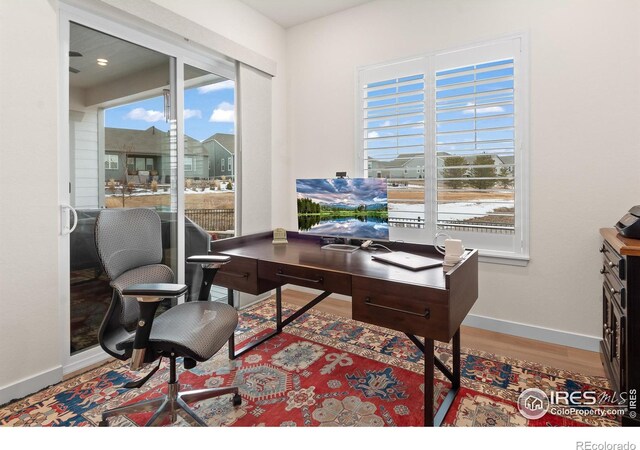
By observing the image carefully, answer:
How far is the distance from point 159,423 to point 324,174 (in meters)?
2.70

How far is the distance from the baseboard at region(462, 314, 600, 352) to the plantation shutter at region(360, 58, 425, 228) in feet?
3.26

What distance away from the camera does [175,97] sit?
2.97 meters

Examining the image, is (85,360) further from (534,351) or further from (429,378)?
(534,351)

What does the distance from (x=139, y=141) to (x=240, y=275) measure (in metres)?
1.40

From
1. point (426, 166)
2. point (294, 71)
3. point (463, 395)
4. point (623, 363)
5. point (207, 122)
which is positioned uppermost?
point (294, 71)

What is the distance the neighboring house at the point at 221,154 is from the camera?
3.36 metres

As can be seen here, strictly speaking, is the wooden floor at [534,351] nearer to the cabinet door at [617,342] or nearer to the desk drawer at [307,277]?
the cabinet door at [617,342]

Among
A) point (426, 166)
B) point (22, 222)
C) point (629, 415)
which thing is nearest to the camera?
point (629, 415)

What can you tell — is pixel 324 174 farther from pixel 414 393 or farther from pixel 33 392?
pixel 33 392

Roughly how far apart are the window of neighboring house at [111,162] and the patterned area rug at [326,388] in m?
1.39

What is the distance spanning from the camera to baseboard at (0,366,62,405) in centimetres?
201

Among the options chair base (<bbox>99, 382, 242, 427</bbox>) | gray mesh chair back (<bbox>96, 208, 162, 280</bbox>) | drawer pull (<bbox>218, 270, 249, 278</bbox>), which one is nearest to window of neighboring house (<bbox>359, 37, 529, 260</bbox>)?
drawer pull (<bbox>218, 270, 249, 278</bbox>)

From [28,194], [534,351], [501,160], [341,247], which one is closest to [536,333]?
[534,351]

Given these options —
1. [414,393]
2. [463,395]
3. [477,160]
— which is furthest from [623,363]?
[477,160]
